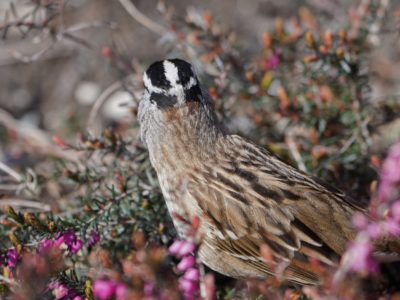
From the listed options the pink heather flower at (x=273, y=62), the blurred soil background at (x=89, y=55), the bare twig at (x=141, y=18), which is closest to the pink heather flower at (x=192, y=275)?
the pink heather flower at (x=273, y=62)

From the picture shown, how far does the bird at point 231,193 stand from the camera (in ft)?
11.8

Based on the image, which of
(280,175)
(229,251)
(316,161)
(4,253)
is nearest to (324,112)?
(316,161)

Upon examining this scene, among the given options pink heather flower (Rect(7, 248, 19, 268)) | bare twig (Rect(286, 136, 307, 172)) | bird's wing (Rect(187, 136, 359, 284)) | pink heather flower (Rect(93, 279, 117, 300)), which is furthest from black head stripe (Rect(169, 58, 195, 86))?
pink heather flower (Rect(93, 279, 117, 300))

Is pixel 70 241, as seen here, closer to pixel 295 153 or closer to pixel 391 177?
pixel 295 153

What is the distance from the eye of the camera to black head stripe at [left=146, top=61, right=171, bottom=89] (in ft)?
12.0

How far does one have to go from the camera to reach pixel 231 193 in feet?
12.3

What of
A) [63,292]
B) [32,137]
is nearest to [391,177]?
[63,292]

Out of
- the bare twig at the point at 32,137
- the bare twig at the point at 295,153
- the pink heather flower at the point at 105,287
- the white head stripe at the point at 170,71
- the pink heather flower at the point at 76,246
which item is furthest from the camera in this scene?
the bare twig at the point at 32,137

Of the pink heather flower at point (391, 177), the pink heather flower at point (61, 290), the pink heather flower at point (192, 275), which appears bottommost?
the pink heather flower at point (61, 290)

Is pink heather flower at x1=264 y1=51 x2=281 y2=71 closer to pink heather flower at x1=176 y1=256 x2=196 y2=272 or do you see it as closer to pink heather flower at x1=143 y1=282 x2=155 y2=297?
pink heather flower at x1=176 y1=256 x2=196 y2=272

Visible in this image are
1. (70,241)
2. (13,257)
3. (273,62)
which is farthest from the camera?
(273,62)

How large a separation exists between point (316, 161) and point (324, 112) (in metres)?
0.42

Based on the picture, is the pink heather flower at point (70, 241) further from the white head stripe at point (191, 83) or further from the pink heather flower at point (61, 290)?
the white head stripe at point (191, 83)

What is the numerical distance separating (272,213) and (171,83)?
3.19 ft
